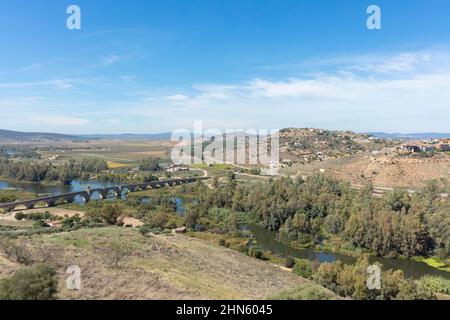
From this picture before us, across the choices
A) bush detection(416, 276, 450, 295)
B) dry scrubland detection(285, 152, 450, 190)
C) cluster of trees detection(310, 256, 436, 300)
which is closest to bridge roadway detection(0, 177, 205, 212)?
dry scrubland detection(285, 152, 450, 190)

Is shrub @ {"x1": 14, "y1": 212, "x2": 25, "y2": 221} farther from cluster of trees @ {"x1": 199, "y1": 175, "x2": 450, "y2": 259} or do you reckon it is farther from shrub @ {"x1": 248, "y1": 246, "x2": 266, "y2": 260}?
shrub @ {"x1": 248, "y1": 246, "x2": 266, "y2": 260}

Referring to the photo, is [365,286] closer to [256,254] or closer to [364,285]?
[364,285]

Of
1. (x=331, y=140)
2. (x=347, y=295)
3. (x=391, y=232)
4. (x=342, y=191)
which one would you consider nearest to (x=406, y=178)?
(x=342, y=191)

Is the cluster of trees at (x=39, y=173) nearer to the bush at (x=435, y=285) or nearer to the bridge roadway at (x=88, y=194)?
the bridge roadway at (x=88, y=194)

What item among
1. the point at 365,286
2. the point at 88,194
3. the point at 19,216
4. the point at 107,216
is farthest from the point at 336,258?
the point at 88,194

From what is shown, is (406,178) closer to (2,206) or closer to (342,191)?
(342,191)
